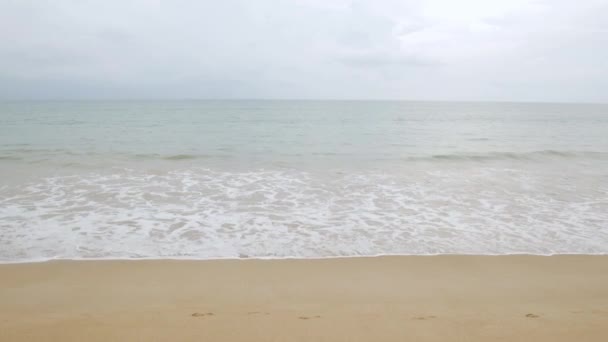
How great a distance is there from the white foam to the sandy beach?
49 centimetres

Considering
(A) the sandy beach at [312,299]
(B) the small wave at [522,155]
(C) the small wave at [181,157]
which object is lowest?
(A) the sandy beach at [312,299]

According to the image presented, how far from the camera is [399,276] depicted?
4.81 meters

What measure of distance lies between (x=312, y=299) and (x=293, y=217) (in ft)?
10.9

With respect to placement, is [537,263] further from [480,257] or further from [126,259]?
[126,259]

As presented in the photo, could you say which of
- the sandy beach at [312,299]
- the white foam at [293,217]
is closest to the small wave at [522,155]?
the white foam at [293,217]

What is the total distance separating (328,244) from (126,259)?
3021mm

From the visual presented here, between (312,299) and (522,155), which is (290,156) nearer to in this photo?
(522,155)

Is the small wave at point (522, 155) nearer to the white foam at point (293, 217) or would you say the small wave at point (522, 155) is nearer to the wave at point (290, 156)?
the wave at point (290, 156)

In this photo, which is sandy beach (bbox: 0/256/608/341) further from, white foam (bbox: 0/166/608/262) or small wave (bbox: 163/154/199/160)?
small wave (bbox: 163/154/199/160)

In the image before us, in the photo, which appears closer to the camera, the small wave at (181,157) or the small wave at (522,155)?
the small wave at (181,157)

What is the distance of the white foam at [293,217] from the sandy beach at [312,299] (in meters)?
0.49

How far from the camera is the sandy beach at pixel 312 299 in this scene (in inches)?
127

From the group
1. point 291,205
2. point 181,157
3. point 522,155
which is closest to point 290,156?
point 181,157

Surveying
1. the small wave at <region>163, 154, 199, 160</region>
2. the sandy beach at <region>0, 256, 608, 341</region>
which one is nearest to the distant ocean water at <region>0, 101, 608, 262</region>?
the small wave at <region>163, 154, 199, 160</region>
